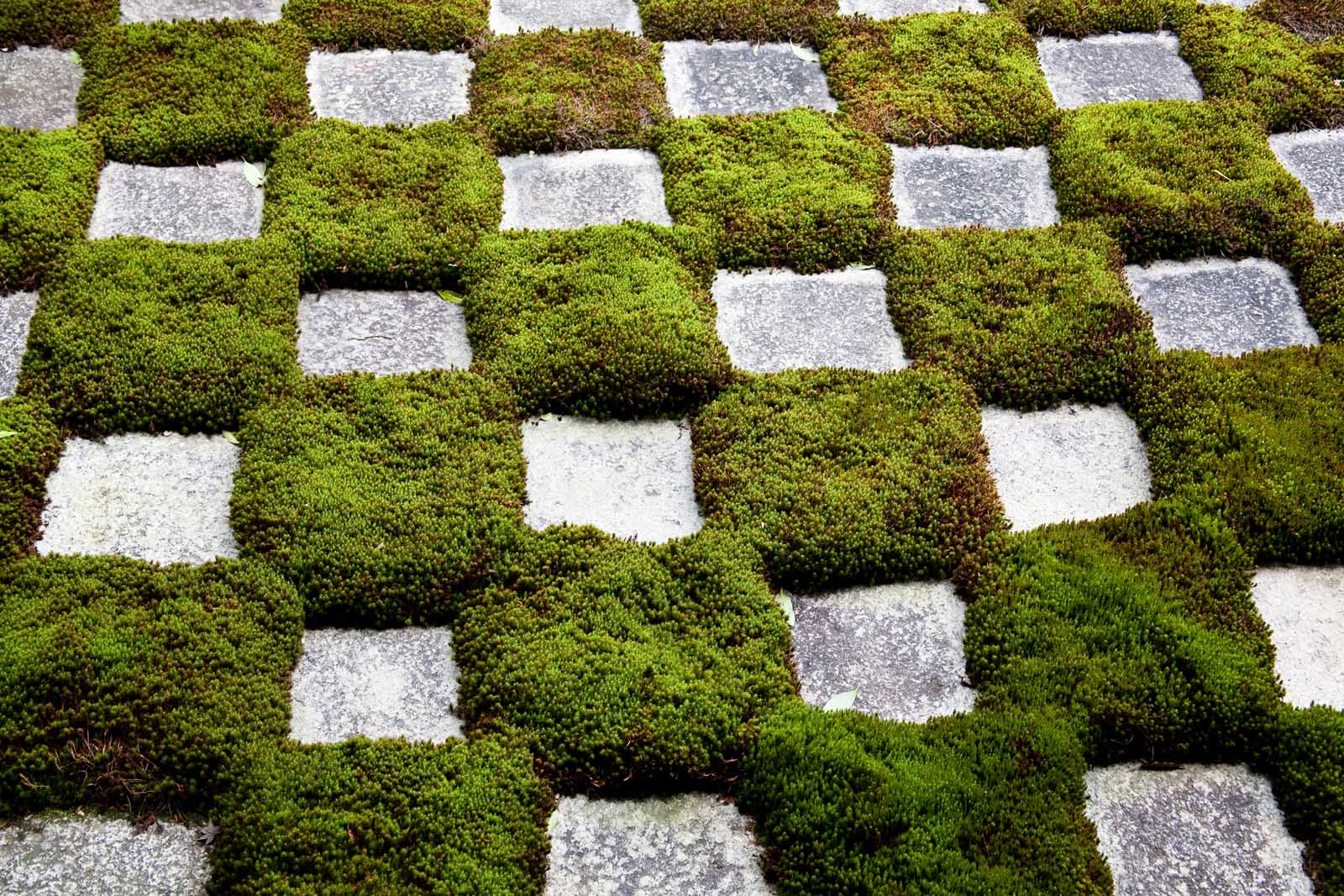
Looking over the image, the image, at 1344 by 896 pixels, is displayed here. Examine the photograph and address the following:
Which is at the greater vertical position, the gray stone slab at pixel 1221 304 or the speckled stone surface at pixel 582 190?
the speckled stone surface at pixel 582 190

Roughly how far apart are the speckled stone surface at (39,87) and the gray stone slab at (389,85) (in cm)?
121

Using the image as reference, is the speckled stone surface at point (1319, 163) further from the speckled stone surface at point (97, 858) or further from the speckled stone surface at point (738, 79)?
the speckled stone surface at point (97, 858)

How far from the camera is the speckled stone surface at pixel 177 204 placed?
5789mm

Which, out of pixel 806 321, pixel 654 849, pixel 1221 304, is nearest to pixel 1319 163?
pixel 1221 304

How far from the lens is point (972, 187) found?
6285 mm

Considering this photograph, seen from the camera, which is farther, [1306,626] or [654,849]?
[1306,626]

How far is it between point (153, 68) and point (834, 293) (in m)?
3.78

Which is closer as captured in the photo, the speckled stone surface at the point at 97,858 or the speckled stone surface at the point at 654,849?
the speckled stone surface at the point at 97,858

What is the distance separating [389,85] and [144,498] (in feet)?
9.56

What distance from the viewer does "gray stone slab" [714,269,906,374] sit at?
5.43m

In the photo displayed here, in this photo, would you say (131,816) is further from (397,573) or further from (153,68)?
(153,68)

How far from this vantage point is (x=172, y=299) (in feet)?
17.7

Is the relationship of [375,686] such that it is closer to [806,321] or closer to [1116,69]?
[806,321]

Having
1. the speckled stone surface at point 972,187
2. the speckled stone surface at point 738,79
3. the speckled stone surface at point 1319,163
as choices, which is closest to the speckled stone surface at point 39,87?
the speckled stone surface at point 738,79
